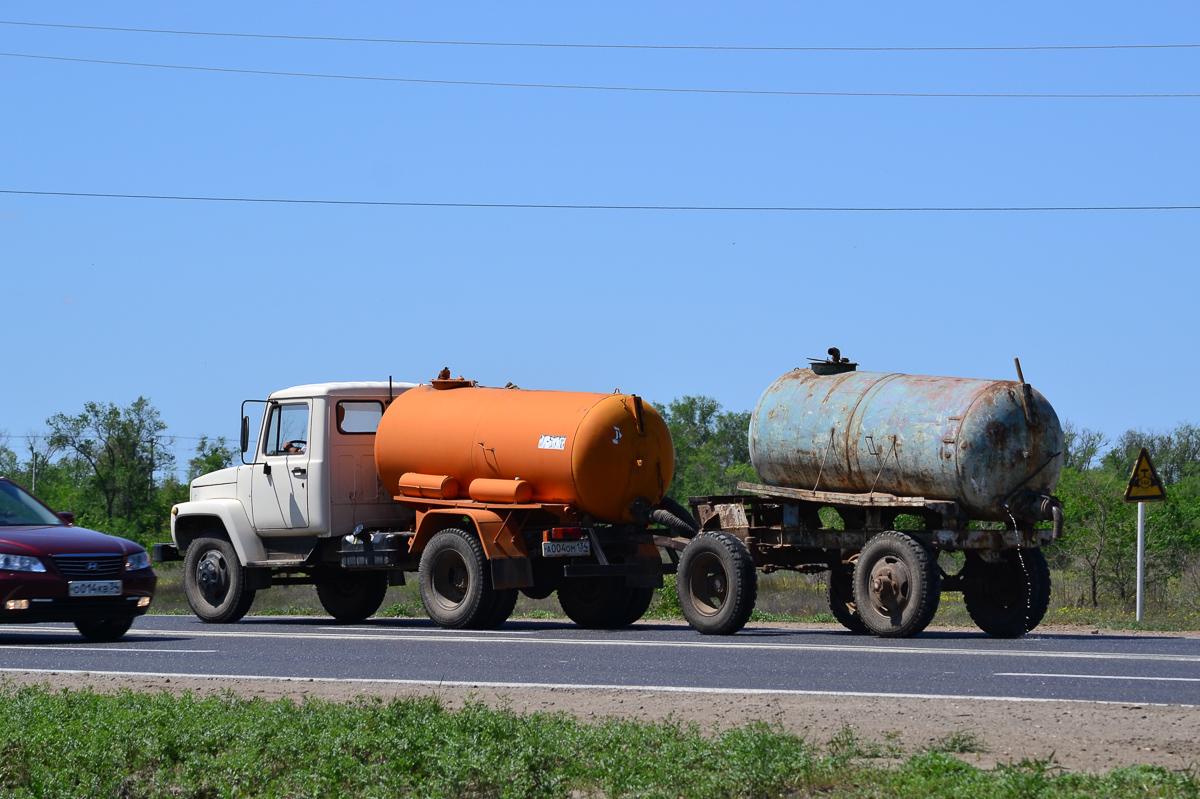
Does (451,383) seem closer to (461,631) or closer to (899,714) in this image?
(461,631)

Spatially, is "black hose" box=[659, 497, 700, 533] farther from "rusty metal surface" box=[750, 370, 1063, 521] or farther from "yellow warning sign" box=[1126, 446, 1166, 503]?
"yellow warning sign" box=[1126, 446, 1166, 503]

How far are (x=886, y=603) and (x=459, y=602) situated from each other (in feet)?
16.1

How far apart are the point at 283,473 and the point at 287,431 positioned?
0.53 metres

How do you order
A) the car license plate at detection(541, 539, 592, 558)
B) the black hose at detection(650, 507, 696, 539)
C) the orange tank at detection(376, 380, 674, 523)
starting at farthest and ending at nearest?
1. the black hose at detection(650, 507, 696, 539)
2. the orange tank at detection(376, 380, 674, 523)
3. the car license plate at detection(541, 539, 592, 558)

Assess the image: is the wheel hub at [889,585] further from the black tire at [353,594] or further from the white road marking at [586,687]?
the black tire at [353,594]

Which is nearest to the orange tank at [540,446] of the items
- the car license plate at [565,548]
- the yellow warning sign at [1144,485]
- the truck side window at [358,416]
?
the car license plate at [565,548]

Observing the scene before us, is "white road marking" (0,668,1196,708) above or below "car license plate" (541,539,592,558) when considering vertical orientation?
below

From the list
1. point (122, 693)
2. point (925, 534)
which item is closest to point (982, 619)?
point (925, 534)

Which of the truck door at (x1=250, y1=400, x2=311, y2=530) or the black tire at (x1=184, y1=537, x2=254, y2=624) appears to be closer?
the truck door at (x1=250, y1=400, x2=311, y2=530)

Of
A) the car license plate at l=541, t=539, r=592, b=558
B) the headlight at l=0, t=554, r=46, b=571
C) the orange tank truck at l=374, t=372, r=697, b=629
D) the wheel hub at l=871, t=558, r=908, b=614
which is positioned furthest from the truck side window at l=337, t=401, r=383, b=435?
the wheel hub at l=871, t=558, r=908, b=614

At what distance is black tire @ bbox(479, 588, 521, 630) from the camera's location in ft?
55.5

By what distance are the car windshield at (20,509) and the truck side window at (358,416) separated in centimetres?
363

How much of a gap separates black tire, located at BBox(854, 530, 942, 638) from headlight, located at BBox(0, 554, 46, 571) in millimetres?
8185

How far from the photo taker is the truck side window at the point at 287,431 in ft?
61.3
